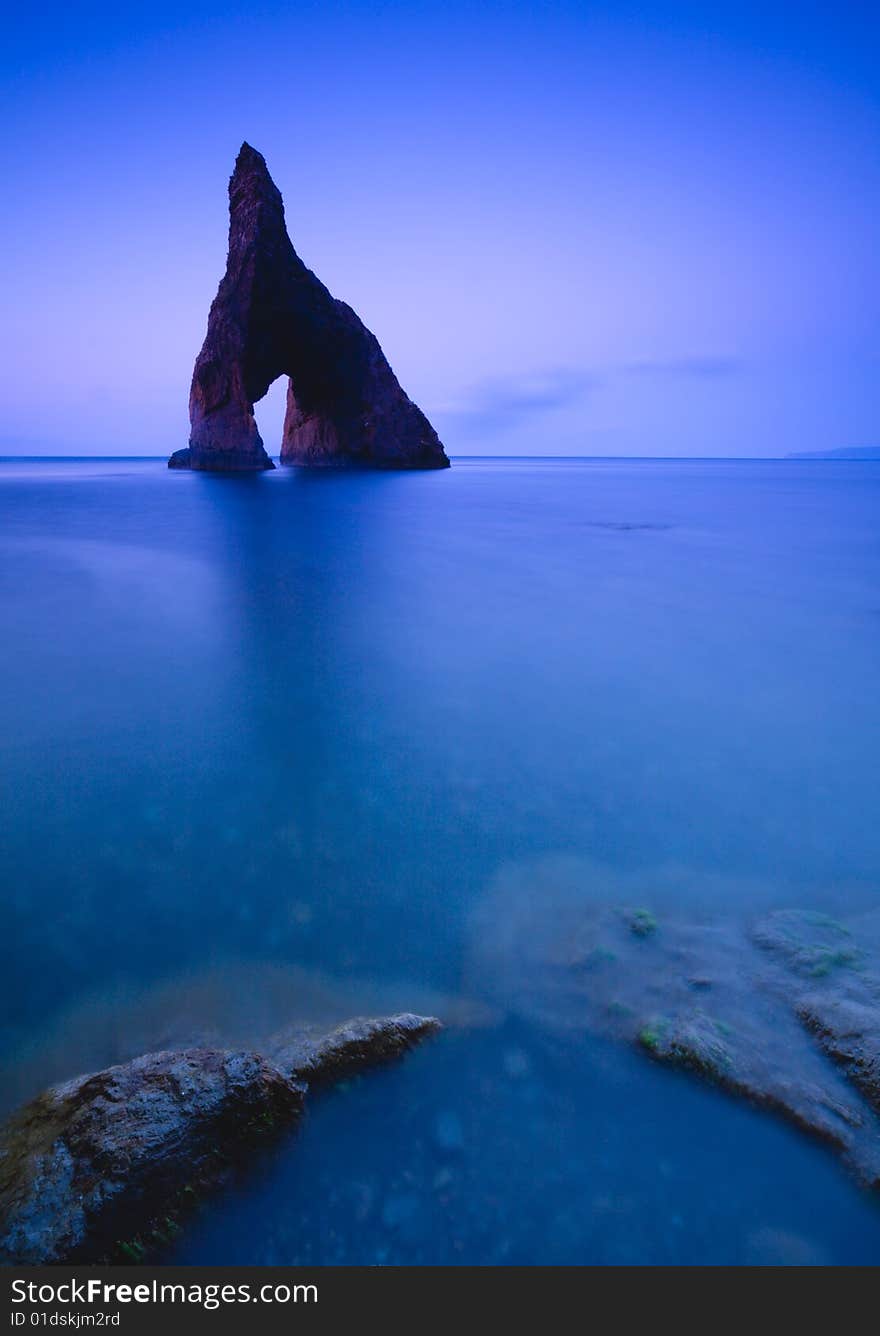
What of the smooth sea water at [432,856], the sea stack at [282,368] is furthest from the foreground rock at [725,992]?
the sea stack at [282,368]

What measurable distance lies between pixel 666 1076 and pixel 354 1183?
1199mm

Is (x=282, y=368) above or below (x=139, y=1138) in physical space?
above

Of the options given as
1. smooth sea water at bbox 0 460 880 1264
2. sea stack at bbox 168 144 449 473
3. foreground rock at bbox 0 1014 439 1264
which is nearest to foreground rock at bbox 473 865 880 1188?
smooth sea water at bbox 0 460 880 1264

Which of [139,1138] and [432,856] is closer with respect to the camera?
[139,1138]

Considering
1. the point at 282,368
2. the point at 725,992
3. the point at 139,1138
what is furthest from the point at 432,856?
the point at 282,368

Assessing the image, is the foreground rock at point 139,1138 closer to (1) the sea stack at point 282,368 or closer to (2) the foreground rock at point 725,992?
(2) the foreground rock at point 725,992

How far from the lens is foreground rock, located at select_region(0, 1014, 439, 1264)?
1.81 metres

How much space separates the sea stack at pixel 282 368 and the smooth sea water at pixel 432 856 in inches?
1262

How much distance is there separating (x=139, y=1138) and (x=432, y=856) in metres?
2.00

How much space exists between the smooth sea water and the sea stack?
32.1 m

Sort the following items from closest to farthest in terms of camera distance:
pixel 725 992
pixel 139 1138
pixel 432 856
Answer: pixel 139 1138 → pixel 725 992 → pixel 432 856

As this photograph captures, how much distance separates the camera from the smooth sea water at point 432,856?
201 centimetres

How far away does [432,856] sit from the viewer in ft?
12.2

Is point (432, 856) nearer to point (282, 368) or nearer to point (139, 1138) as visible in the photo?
point (139, 1138)
